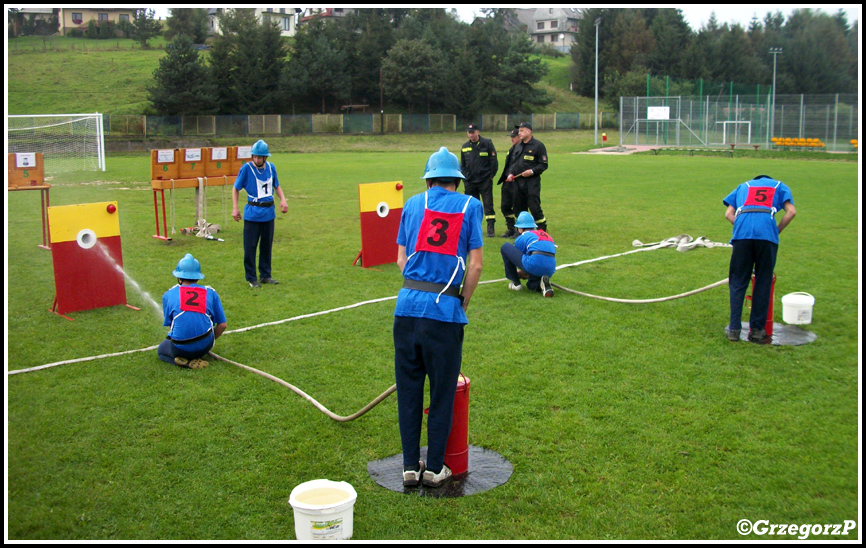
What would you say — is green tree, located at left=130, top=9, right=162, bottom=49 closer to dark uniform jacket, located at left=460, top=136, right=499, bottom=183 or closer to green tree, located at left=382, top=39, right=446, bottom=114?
green tree, located at left=382, top=39, right=446, bottom=114

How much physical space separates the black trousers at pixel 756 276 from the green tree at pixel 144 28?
71073 millimetres

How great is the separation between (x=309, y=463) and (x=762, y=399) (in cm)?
389

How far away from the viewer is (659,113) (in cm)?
4744

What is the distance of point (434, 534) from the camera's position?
4.25 meters

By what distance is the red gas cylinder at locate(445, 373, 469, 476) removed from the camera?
4867 mm

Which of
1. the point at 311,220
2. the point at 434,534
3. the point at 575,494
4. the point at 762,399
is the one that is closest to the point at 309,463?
the point at 434,534

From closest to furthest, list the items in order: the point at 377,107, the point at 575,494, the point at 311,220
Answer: the point at 575,494
the point at 311,220
the point at 377,107

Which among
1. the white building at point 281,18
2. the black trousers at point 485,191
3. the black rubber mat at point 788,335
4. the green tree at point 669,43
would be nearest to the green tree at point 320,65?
the white building at point 281,18

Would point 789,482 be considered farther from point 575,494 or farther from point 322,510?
point 322,510

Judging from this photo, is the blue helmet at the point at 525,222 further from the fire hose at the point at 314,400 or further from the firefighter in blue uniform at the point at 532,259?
the fire hose at the point at 314,400

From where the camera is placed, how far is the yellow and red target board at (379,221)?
460 inches

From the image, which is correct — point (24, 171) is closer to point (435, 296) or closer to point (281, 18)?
point (435, 296)

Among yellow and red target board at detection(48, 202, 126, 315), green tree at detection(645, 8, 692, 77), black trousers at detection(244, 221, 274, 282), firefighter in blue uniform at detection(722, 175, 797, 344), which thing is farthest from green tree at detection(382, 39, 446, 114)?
firefighter in blue uniform at detection(722, 175, 797, 344)

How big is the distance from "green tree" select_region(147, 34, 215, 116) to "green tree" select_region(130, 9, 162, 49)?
51.8 ft
